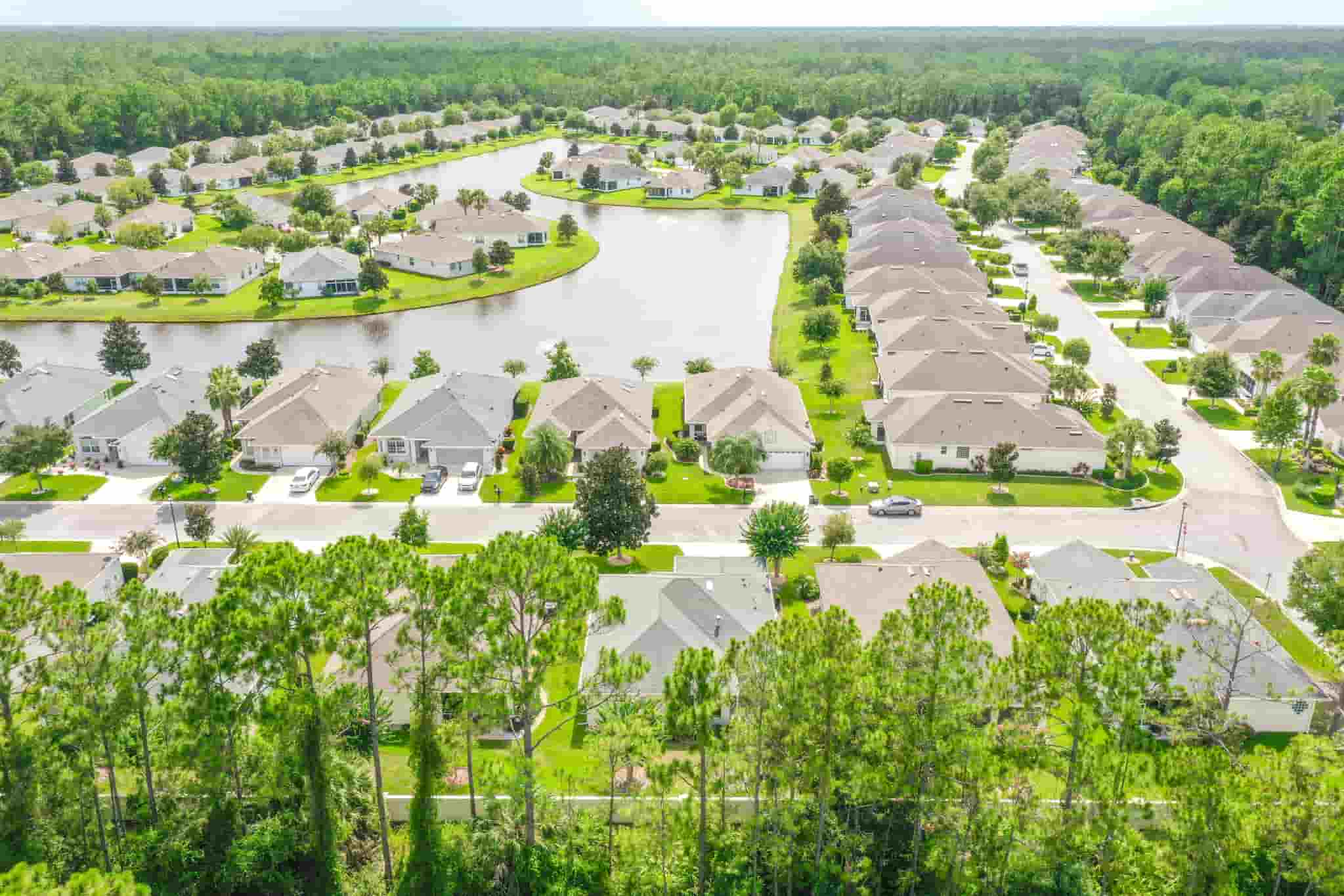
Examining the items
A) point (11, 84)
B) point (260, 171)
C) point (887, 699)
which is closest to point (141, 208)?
point (260, 171)

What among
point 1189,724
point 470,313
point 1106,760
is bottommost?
Answer: point 470,313

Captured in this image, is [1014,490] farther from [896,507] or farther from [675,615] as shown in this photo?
[675,615]

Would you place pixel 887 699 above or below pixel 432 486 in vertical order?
above

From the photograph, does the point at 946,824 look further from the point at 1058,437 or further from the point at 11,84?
the point at 11,84

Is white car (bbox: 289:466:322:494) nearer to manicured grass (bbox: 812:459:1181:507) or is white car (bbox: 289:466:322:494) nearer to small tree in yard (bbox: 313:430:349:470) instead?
small tree in yard (bbox: 313:430:349:470)

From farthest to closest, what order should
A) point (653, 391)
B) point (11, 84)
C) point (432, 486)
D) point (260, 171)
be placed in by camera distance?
point (11, 84), point (260, 171), point (653, 391), point (432, 486)

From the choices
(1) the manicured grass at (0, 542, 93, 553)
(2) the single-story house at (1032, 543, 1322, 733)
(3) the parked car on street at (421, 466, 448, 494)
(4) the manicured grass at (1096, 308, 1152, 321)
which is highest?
(2) the single-story house at (1032, 543, 1322, 733)

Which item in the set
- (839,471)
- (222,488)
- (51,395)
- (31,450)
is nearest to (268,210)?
(51,395)

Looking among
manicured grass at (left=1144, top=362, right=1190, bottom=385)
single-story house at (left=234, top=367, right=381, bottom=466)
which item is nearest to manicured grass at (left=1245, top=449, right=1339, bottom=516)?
manicured grass at (left=1144, top=362, right=1190, bottom=385)
